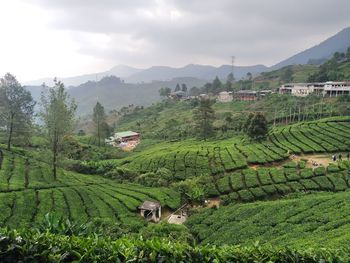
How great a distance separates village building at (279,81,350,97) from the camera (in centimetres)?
8244

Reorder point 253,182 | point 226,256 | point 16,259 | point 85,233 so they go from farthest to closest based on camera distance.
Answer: point 253,182, point 85,233, point 226,256, point 16,259

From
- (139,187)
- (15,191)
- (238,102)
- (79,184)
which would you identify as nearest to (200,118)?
(139,187)

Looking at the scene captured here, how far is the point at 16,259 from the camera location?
848 centimetres

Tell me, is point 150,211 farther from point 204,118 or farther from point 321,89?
point 321,89

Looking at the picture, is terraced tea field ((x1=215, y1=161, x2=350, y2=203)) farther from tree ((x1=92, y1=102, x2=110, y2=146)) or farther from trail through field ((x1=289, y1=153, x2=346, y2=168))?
tree ((x1=92, y1=102, x2=110, y2=146))

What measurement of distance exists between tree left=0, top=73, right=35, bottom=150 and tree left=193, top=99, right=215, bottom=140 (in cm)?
2806

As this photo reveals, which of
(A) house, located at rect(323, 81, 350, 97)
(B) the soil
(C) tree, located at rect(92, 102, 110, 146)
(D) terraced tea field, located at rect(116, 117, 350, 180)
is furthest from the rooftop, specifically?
(A) house, located at rect(323, 81, 350, 97)

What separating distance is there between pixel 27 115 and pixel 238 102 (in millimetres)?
73239

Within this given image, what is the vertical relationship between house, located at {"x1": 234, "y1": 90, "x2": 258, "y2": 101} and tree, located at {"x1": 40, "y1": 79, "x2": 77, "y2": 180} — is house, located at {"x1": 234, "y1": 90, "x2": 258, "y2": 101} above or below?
below

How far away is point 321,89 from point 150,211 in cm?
7896

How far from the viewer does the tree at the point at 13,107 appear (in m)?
38.2

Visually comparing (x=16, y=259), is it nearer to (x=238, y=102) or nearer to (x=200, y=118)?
(x=200, y=118)

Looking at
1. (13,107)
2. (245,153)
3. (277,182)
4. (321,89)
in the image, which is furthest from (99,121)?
(321,89)

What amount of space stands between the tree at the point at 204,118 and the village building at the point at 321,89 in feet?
136
